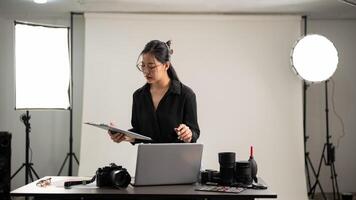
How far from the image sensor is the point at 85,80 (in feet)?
14.8

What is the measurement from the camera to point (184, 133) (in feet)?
6.66

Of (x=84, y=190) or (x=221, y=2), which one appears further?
(x=221, y=2)

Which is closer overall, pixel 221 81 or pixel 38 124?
pixel 221 81

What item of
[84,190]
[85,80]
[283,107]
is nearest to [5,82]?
[85,80]

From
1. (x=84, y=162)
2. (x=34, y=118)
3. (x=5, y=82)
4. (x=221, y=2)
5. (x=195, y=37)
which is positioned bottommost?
(x=84, y=162)

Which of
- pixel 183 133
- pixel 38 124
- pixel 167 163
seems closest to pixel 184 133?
pixel 183 133

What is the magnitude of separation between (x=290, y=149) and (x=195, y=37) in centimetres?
155

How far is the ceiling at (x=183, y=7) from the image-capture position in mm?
4219

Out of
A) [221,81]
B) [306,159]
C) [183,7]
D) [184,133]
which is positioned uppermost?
[183,7]

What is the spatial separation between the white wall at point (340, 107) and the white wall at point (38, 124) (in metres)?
2.60

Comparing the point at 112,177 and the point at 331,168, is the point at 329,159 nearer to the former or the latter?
the point at 331,168

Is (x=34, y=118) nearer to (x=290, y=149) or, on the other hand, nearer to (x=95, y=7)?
(x=95, y=7)

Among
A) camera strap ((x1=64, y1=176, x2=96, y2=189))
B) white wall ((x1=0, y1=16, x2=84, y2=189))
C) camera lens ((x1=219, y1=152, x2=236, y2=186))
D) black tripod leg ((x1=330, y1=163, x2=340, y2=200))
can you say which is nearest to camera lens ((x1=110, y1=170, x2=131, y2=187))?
camera strap ((x1=64, y1=176, x2=96, y2=189))

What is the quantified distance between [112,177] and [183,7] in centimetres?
284
